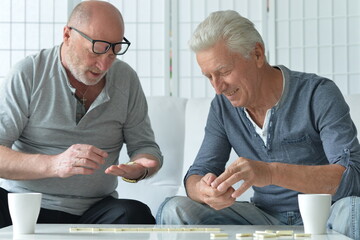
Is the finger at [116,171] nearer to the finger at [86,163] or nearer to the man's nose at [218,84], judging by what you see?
the finger at [86,163]

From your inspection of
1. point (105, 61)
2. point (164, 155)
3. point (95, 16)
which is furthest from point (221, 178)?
Result: point (164, 155)

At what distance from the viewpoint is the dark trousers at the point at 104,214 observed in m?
2.38

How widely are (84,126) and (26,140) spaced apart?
8.9 inches

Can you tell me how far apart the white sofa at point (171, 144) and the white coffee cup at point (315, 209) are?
1165mm

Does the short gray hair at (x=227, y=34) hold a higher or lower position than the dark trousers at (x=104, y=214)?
higher

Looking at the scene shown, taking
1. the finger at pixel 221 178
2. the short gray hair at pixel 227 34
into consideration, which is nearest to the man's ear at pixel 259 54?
the short gray hair at pixel 227 34

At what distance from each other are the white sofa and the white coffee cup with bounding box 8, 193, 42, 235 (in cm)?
120

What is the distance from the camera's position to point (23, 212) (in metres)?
1.77

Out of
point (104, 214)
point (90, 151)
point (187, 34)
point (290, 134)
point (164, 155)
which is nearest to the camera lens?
point (90, 151)

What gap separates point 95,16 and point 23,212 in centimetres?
97

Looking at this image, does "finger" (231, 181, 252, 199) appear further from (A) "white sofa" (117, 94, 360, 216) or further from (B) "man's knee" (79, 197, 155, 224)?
(A) "white sofa" (117, 94, 360, 216)

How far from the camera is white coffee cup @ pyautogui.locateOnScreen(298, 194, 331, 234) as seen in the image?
173 centimetres

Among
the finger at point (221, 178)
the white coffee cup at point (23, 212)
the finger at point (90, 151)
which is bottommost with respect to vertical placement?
the white coffee cup at point (23, 212)

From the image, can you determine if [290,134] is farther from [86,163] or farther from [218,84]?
[86,163]
